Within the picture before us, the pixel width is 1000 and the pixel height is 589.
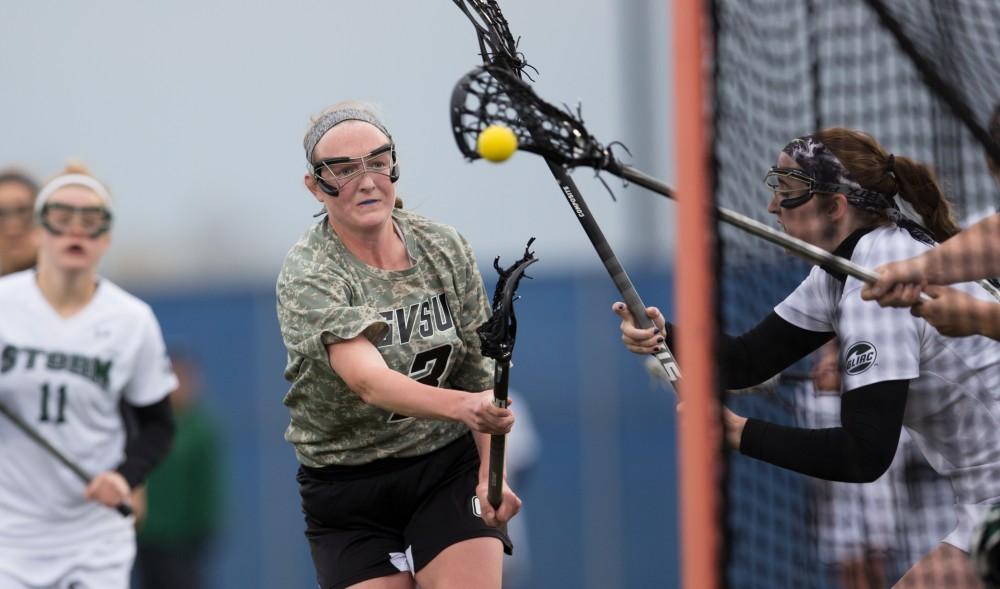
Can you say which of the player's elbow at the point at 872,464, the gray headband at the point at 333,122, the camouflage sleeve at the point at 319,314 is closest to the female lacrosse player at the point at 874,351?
the player's elbow at the point at 872,464

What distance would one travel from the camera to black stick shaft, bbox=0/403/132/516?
5.58 m

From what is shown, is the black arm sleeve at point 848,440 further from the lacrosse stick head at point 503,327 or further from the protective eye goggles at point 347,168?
→ the protective eye goggles at point 347,168

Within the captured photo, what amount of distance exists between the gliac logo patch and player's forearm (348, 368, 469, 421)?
3.37ft

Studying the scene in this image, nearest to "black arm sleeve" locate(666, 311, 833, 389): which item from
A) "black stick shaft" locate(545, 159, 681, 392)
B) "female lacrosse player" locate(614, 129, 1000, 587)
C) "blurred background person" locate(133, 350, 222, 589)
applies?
"female lacrosse player" locate(614, 129, 1000, 587)

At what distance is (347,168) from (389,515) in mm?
1027

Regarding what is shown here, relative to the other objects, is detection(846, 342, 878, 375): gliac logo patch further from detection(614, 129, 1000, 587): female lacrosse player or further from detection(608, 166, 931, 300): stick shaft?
detection(608, 166, 931, 300): stick shaft

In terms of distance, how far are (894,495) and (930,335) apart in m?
1.06

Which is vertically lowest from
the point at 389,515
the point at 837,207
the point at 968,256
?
the point at 389,515

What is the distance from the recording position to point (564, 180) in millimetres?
4422

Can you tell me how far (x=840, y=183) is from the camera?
4234mm

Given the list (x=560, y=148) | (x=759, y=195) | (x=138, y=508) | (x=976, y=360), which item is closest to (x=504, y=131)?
(x=560, y=148)

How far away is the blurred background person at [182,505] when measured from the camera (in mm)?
9031

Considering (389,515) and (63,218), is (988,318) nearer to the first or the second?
(389,515)

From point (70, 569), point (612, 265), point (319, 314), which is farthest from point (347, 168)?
point (70, 569)
